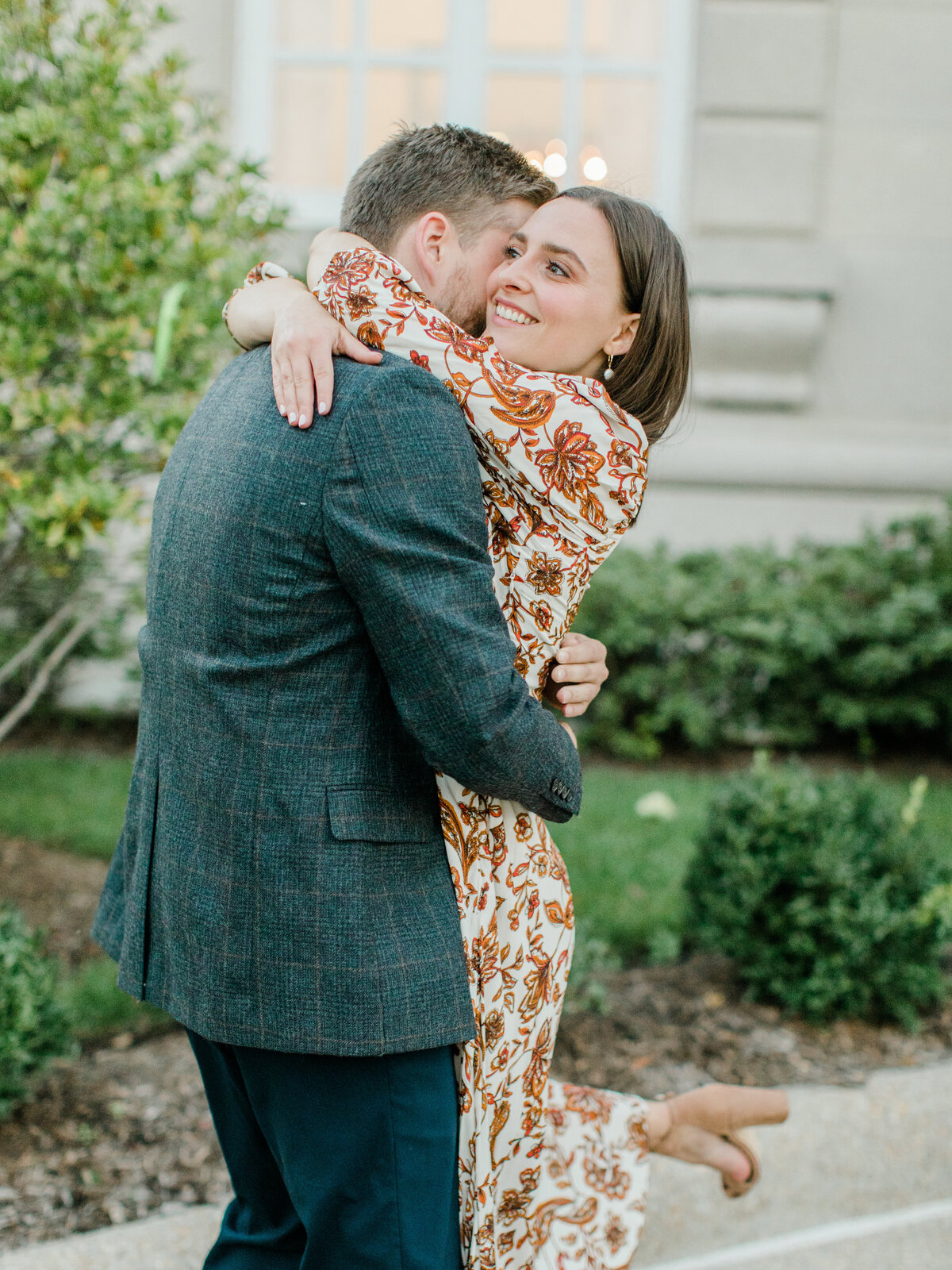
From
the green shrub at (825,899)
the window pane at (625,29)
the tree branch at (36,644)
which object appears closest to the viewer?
the green shrub at (825,899)

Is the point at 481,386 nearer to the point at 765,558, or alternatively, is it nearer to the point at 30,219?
the point at 30,219

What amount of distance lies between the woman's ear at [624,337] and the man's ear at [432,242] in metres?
0.31

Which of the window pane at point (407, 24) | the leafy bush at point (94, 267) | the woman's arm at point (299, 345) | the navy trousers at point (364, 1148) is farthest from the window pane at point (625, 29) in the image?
the navy trousers at point (364, 1148)

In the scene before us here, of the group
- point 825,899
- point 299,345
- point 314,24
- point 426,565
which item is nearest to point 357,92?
point 314,24

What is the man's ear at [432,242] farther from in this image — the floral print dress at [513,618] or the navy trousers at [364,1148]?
the navy trousers at [364,1148]

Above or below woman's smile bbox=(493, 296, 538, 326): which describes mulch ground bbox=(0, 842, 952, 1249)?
below

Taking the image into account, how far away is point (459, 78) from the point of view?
6504 mm

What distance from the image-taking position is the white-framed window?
641cm

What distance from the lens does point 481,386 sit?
1.50 metres

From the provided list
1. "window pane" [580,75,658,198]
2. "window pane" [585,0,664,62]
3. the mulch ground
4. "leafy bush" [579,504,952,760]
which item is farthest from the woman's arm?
"window pane" [585,0,664,62]

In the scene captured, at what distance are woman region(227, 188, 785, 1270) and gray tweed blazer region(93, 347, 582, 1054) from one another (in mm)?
88

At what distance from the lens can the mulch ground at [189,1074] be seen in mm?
2512

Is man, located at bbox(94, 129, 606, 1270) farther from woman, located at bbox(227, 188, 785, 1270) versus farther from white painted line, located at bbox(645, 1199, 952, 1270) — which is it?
white painted line, located at bbox(645, 1199, 952, 1270)

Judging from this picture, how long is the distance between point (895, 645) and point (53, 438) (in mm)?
3895
